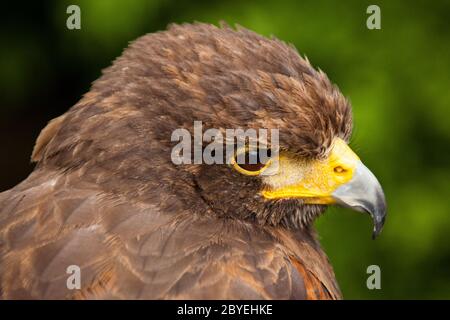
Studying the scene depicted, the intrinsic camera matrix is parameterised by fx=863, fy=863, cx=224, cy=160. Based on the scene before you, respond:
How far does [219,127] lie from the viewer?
3090 millimetres

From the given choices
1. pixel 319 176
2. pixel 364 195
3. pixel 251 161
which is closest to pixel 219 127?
pixel 251 161

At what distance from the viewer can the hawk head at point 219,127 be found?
3.10 meters

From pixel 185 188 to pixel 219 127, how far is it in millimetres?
252

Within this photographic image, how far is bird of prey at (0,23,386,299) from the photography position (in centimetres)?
286

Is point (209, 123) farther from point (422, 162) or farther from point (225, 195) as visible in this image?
point (422, 162)

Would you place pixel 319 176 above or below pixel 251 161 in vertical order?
below

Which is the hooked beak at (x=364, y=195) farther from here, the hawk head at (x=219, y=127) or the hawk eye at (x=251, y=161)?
the hawk eye at (x=251, y=161)

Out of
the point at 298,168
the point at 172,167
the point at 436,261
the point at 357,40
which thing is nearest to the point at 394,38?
the point at 357,40

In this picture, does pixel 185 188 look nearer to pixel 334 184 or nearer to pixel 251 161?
pixel 251 161

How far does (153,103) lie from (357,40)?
2348 mm

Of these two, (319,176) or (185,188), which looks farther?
(319,176)

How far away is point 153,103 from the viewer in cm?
316
